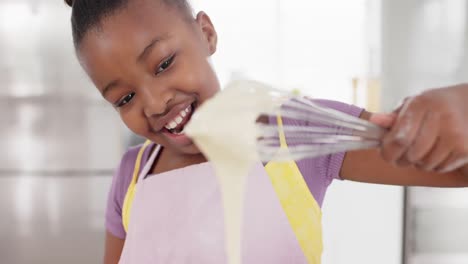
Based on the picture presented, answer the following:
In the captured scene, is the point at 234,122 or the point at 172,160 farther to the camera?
the point at 172,160

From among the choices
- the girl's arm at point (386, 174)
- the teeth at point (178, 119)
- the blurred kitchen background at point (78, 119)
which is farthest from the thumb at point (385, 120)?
the blurred kitchen background at point (78, 119)

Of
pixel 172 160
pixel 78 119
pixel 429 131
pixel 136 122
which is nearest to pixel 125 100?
pixel 136 122

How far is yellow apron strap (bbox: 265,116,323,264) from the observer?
57cm

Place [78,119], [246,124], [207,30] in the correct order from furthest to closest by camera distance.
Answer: [78,119] → [207,30] → [246,124]

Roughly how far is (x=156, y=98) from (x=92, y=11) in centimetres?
13

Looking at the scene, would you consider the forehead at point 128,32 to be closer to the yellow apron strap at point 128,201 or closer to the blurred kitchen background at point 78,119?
the yellow apron strap at point 128,201

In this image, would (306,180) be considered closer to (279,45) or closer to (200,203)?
(200,203)

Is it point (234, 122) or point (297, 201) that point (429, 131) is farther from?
point (297, 201)

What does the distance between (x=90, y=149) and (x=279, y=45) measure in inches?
25.0

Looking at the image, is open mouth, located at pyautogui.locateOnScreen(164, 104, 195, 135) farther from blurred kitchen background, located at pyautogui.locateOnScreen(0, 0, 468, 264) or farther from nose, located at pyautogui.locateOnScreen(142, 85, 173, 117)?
blurred kitchen background, located at pyautogui.locateOnScreen(0, 0, 468, 264)

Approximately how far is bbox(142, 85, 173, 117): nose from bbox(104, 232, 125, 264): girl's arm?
0.89ft

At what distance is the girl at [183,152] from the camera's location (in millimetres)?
541

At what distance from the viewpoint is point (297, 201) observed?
1.87 ft

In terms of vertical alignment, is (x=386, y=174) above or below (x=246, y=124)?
below
